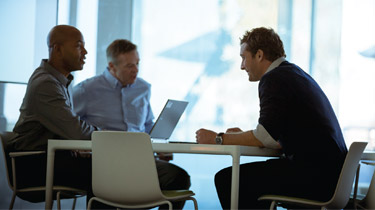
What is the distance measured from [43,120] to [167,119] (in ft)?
2.42

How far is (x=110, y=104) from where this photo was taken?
13.1 ft

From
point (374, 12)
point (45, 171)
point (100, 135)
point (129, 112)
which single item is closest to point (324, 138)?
point (100, 135)

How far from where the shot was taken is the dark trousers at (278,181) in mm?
2447

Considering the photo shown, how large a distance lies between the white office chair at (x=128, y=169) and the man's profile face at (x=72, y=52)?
3.41ft

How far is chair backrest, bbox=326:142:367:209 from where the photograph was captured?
7.57 ft

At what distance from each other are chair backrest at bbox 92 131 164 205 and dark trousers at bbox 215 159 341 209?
47cm

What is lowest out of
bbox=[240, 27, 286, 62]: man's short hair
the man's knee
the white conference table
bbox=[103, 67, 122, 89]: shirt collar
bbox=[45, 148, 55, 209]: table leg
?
the man's knee

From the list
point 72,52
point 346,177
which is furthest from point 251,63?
point 72,52

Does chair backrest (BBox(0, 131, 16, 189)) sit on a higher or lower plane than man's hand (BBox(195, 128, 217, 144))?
lower

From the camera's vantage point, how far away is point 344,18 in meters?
5.12

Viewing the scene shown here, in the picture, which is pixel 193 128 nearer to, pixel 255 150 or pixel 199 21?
pixel 199 21

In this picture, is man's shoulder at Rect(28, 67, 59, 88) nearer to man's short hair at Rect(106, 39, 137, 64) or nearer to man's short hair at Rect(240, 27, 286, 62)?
man's short hair at Rect(106, 39, 137, 64)

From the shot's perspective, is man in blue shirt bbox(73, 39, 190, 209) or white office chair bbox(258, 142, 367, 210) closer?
white office chair bbox(258, 142, 367, 210)

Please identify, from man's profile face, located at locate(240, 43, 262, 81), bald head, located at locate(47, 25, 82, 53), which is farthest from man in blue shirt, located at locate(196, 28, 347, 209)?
bald head, located at locate(47, 25, 82, 53)
